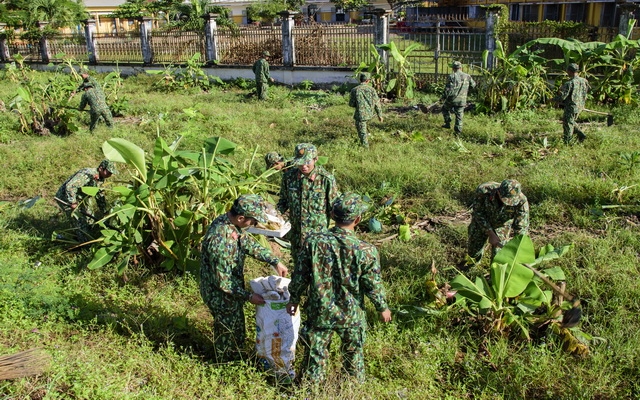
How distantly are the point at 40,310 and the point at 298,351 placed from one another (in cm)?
240

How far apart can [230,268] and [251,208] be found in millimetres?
480

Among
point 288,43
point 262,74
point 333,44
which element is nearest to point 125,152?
point 262,74

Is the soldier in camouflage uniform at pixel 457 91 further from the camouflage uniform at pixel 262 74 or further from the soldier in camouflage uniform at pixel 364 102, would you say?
the camouflage uniform at pixel 262 74

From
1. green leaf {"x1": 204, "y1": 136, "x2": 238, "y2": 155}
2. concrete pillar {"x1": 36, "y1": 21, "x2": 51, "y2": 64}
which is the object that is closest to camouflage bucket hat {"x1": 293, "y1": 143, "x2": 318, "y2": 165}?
green leaf {"x1": 204, "y1": 136, "x2": 238, "y2": 155}

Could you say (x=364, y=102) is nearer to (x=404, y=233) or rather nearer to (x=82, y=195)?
(x=404, y=233)

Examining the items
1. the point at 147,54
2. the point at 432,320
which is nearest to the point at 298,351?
the point at 432,320

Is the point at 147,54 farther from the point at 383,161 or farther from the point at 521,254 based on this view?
the point at 521,254

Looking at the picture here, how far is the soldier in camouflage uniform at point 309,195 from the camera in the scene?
4953 mm

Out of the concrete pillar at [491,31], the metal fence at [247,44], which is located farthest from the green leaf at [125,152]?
the metal fence at [247,44]

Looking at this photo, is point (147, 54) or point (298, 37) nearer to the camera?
point (298, 37)

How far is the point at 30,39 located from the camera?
72.0 feet

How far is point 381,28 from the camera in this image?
47.8 feet

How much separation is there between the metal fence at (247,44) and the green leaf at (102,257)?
12.4m

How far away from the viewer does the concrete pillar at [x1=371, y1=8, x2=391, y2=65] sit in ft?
47.1
